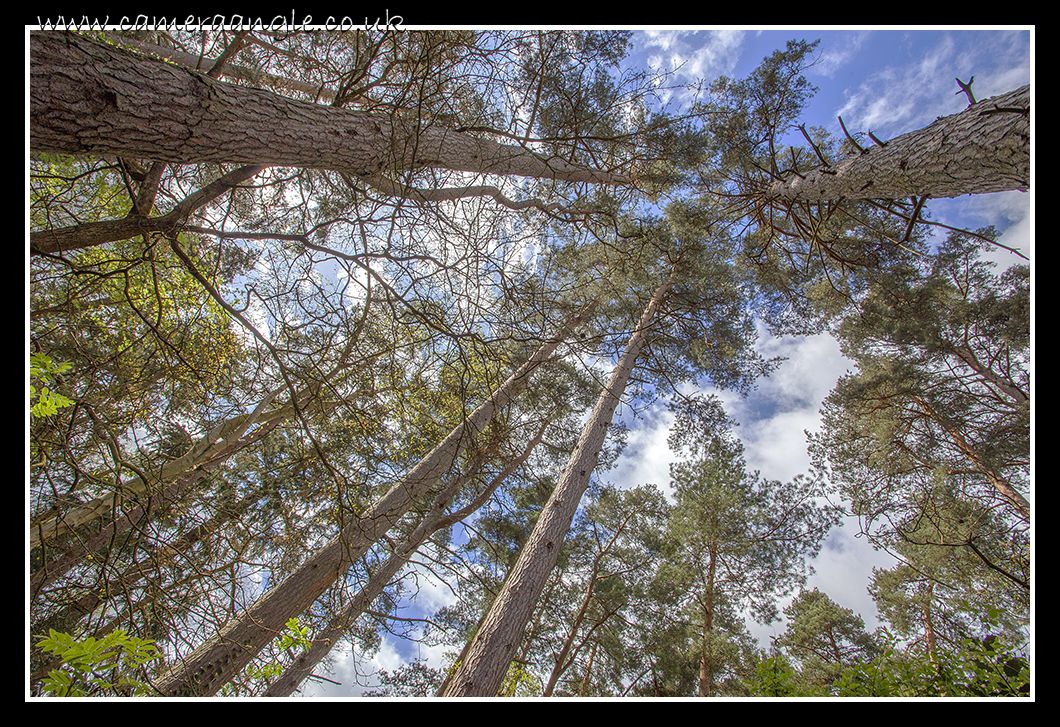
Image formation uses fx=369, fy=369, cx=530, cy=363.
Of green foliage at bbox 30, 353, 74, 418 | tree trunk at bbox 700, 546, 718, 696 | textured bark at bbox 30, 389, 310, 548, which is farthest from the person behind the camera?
tree trunk at bbox 700, 546, 718, 696

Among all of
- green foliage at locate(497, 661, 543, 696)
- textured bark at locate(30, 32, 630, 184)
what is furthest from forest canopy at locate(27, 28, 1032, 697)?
green foliage at locate(497, 661, 543, 696)

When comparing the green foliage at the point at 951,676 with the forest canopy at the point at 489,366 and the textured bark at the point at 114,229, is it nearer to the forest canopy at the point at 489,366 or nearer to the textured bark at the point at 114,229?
the forest canopy at the point at 489,366

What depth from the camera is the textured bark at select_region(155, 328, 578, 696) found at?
8.28ft

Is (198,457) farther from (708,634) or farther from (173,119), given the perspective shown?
(708,634)

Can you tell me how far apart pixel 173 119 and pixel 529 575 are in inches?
168

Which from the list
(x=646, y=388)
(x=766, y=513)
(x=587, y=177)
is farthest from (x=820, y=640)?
(x=587, y=177)

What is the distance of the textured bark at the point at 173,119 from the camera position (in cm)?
147

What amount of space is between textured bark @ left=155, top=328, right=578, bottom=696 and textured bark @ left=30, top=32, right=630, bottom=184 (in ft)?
6.06

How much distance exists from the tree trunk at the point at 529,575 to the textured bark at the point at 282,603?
1321mm

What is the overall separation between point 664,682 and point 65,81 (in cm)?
994

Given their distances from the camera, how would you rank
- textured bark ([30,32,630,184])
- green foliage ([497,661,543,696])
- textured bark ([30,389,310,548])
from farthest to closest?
green foliage ([497,661,543,696])
textured bark ([30,389,310,548])
textured bark ([30,32,630,184])

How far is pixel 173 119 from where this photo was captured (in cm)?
172

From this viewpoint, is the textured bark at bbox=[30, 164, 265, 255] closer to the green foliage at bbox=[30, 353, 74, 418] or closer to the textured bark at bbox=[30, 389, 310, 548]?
the green foliage at bbox=[30, 353, 74, 418]
